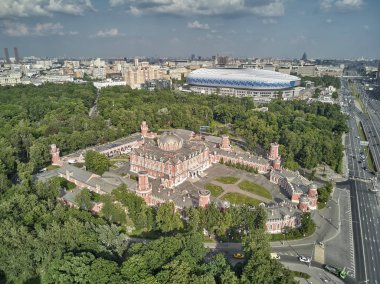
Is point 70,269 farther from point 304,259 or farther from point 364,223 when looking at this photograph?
point 364,223

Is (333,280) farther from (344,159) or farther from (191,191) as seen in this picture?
(344,159)

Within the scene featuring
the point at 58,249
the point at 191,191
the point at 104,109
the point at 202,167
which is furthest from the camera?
the point at 104,109

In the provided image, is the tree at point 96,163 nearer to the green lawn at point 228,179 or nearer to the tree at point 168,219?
the tree at point 168,219

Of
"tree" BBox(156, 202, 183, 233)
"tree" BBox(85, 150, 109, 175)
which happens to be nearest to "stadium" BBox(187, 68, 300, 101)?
"tree" BBox(85, 150, 109, 175)

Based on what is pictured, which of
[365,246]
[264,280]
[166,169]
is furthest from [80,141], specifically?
[365,246]

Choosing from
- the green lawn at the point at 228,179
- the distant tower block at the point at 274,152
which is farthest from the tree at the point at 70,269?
the distant tower block at the point at 274,152

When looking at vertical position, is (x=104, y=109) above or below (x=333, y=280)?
above

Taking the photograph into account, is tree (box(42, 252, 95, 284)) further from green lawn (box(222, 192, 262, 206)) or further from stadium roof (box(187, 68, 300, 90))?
stadium roof (box(187, 68, 300, 90))

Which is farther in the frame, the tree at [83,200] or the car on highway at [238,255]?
the tree at [83,200]
